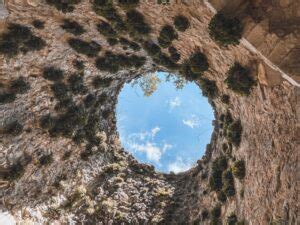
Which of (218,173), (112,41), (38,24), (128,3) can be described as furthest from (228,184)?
(38,24)

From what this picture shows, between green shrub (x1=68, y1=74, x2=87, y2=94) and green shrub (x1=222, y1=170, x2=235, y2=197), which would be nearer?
green shrub (x1=222, y1=170, x2=235, y2=197)

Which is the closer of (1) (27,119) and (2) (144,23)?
(2) (144,23)

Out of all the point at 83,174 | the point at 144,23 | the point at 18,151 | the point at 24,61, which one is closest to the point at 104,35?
the point at 144,23

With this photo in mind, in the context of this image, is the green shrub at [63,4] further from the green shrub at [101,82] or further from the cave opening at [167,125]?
the cave opening at [167,125]

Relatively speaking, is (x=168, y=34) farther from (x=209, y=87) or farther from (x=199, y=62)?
(x=209, y=87)

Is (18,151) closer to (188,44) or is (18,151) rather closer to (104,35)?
(104,35)

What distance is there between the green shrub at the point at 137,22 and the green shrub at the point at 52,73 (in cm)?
508

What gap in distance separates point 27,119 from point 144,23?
7721mm

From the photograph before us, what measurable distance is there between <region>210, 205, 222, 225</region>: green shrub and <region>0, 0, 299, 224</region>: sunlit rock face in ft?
0.25

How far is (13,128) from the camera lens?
15969 millimetres

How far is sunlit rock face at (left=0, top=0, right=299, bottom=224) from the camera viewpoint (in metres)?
10.3

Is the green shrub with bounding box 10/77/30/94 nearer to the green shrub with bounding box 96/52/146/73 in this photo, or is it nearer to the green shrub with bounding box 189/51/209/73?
the green shrub with bounding box 96/52/146/73

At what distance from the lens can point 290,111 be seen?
9641 mm

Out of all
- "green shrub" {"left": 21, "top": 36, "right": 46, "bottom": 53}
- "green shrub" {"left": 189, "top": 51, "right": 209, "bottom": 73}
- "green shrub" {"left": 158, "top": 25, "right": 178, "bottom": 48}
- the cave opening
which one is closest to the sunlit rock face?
"green shrub" {"left": 21, "top": 36, "right": 46, "bottom": 53}
